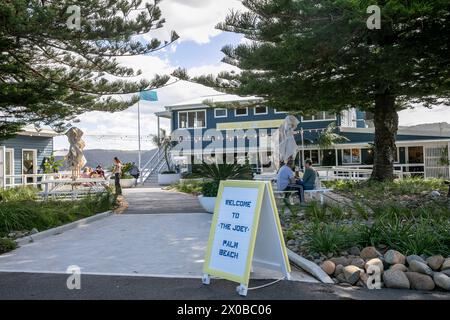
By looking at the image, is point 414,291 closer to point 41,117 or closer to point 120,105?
point 120,105

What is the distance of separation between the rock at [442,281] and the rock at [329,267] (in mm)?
1099

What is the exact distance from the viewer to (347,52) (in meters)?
11.5

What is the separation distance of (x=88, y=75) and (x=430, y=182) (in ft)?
40.9

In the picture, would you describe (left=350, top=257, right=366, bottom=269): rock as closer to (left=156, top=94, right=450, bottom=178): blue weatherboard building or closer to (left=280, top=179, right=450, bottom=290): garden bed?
(left=280, top=179, right=450, bottom=290): garden bed

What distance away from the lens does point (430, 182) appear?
15.5 m

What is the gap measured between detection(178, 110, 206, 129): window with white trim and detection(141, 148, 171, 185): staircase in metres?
2.46

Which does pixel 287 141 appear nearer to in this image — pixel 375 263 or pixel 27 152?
pixel 375 263

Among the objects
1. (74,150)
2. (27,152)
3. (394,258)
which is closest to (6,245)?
(394,258)

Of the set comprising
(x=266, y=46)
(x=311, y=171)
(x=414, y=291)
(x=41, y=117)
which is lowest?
(x=414, y=291)

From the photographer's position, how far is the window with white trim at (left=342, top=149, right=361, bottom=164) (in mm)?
27281

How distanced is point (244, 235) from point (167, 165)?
83.5ft

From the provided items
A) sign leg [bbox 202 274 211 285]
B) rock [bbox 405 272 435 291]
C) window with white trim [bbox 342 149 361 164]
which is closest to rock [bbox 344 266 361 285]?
rock [bbox 405 272 435 291]
